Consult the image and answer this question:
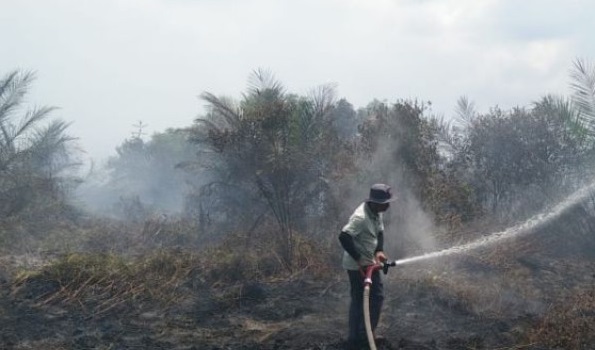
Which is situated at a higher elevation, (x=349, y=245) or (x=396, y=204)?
(x=396, y=204)

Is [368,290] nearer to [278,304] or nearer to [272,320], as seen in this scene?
[272,320]

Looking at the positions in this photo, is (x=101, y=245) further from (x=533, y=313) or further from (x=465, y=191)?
(x=533, y=313)

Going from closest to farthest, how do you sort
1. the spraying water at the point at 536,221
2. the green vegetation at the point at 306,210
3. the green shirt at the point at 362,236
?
the green shirt at the point at 362,236 → the green vegetation at the point at 306,210 → the spraying water at the point at 536,221

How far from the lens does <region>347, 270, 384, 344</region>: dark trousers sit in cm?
682

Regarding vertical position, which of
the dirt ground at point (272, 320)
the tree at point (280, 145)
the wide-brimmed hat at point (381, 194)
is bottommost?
the dirt ground at point (272, 320)

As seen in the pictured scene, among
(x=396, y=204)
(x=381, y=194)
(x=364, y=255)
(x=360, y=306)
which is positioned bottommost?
(x=360, y=306)

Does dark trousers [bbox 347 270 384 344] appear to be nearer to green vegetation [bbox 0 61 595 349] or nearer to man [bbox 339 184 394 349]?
man [bbox 339 184 394 349]

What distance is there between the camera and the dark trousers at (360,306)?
6.82m

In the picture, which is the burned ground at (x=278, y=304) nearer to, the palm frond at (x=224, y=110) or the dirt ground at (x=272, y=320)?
the dirt ground at (x=272, y=320)

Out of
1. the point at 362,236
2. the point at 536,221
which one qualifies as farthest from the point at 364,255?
the point at 536,221

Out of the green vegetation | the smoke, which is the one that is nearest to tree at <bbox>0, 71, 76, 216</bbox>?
the green vegetation

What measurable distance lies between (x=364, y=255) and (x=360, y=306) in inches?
24.1

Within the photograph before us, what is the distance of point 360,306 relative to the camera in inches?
269

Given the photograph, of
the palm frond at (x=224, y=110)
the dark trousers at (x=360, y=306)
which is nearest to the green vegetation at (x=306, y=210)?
the palm frond at (x=224, y=110)
